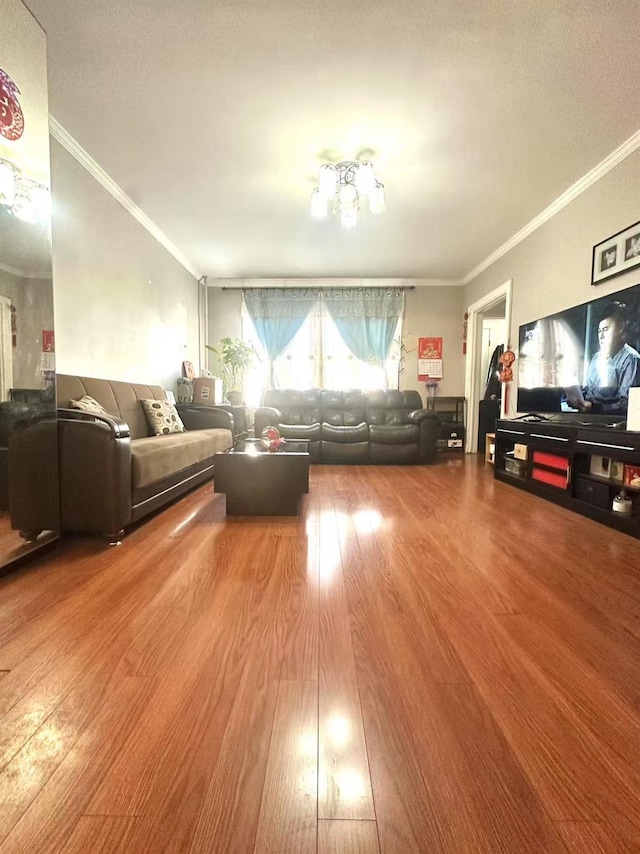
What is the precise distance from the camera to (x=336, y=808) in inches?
25.6

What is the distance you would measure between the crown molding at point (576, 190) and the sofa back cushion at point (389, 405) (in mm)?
2000

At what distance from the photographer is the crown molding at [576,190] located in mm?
2520

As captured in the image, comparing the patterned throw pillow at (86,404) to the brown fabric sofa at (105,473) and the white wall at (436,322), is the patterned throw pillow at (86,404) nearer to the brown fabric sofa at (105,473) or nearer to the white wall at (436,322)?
the brown fabric sofa at (105,473)

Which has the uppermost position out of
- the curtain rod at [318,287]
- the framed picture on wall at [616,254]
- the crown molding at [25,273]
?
the curtain rod at [318,287]

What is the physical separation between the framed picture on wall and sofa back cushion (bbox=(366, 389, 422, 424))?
250 centimetres

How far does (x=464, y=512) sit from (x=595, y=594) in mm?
1046

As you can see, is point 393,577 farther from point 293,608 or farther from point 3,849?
point 3,849

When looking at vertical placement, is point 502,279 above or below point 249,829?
above

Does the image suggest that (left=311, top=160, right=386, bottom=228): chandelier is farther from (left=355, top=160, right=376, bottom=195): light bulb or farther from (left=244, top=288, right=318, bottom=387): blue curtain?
(left=244, top=288, right=318, bottom=387): blue curtain

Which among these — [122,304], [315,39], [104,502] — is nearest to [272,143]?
[315,39]

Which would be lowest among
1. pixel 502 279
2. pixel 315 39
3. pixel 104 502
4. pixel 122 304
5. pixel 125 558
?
pixel 125 558

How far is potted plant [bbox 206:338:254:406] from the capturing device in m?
5.43

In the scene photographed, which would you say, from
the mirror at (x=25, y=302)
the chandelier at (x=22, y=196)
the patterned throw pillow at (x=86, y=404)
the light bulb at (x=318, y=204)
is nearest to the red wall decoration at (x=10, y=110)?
the mirror at (x=25, y=302)

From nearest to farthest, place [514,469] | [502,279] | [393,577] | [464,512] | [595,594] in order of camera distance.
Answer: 1. [595,594]
2. [393,577]
3. [464,512]
4. [514,469]
5. [502,279]
